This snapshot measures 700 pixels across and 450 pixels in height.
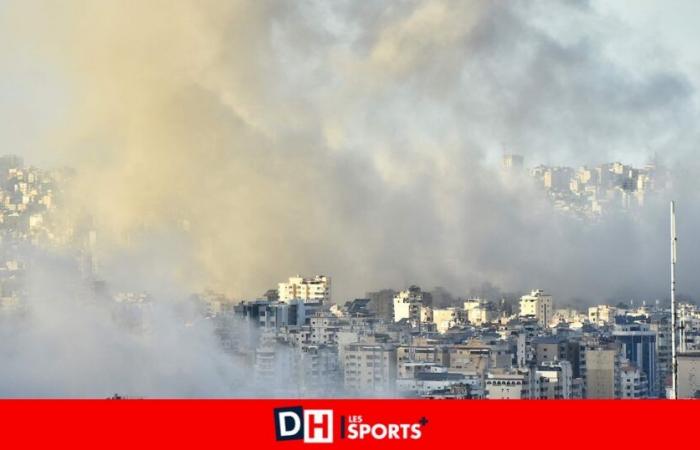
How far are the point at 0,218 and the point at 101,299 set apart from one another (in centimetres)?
169

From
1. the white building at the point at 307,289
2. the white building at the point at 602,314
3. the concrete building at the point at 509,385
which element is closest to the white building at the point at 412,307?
the white building at the point at 307,289

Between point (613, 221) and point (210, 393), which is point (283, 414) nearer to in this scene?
point (210, 393)

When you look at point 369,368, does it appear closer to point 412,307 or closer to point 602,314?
point 412,307

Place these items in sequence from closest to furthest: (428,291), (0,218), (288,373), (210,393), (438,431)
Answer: (438,431) → (210,393) → (288,373) → (0,218) → (428,291)

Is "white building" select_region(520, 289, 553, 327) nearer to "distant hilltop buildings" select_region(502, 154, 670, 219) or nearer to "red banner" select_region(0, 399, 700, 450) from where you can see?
"distant hilltop buildings" select_region(502, 154, 670, 219)

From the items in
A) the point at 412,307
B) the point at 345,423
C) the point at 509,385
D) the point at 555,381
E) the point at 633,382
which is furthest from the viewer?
the point at 412,307

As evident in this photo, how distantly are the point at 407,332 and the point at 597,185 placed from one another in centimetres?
319

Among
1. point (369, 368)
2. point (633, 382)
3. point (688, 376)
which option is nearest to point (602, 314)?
point (633, 382)

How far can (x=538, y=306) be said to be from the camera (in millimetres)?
19609

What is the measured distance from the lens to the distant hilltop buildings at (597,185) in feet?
62.8

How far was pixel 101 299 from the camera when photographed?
15.8 m

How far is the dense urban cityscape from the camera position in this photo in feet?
50.2

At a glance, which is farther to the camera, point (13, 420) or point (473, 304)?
point (473, 304)

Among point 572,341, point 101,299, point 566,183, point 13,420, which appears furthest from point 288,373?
point 13,420
